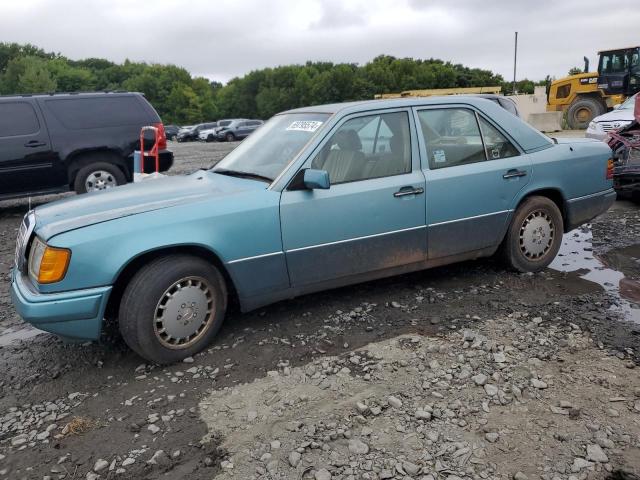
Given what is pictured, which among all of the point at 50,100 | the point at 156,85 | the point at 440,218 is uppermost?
the point at 156,85

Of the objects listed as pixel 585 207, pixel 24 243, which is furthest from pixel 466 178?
pixel 24 243

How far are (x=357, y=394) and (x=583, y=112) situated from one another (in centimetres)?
2354

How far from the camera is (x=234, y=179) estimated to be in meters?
4.18

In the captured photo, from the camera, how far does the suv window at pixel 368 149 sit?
4.04 m

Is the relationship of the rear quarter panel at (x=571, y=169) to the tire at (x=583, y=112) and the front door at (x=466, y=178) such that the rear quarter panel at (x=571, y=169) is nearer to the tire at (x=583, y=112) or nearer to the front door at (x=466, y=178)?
the front door at (x=466, y=178)

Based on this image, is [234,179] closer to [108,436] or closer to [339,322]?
[339,322]

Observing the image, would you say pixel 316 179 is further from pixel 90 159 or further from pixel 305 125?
pixel 90 159

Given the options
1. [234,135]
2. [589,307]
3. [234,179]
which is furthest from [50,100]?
[234,135]

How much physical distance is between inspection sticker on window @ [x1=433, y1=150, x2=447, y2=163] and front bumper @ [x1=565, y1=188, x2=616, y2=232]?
1467mm

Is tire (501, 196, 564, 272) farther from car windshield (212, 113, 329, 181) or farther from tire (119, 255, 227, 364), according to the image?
tire (119, 255, 227, 364)

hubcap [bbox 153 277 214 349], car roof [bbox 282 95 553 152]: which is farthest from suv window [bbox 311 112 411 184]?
hubcap [bbox 153 277 214 349]

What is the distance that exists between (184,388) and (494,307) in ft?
8.07

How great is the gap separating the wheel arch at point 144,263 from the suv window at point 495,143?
8.28 feet

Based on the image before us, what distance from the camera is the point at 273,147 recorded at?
14.4 ft
